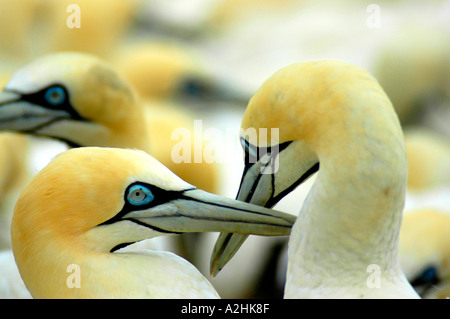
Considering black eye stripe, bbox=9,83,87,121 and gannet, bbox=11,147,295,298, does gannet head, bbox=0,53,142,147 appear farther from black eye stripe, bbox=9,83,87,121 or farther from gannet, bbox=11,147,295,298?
gannet, bbox=11,147,295,298

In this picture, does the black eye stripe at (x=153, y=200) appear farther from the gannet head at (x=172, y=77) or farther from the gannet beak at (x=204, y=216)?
the gannet head at (x=172, y=77)

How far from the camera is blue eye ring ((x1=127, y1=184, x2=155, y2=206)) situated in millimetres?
1684

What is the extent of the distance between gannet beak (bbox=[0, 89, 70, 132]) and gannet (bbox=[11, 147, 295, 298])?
0.91 m

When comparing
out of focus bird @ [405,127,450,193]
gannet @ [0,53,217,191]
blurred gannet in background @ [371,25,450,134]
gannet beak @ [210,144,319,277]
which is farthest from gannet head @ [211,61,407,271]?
blurred gannet in background @ [371,25,450,134]

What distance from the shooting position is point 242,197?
1941 millimetres

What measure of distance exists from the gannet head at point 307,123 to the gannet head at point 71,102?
2.46 ft

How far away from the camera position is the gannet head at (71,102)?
8.28 feet

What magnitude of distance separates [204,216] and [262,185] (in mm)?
219

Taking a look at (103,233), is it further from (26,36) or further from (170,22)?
(170,22)

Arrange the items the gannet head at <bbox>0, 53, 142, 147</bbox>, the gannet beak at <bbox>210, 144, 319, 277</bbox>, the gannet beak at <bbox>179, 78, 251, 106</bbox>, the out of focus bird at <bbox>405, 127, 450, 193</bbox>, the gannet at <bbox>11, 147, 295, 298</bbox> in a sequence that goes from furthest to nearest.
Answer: the gannet beak at <bbox>179, 78, 251, 106</bbox> < the out of focus bird at <bbox>405, 127, 450, 193</bbox> < the gannet head at <bbox>0, 53, 142, 147</bbox> < the gannet beak at <bbox>210, 144, 319, 277</bbox> < the gannet at <bbox>11, 147, 295, 298</bbox>
